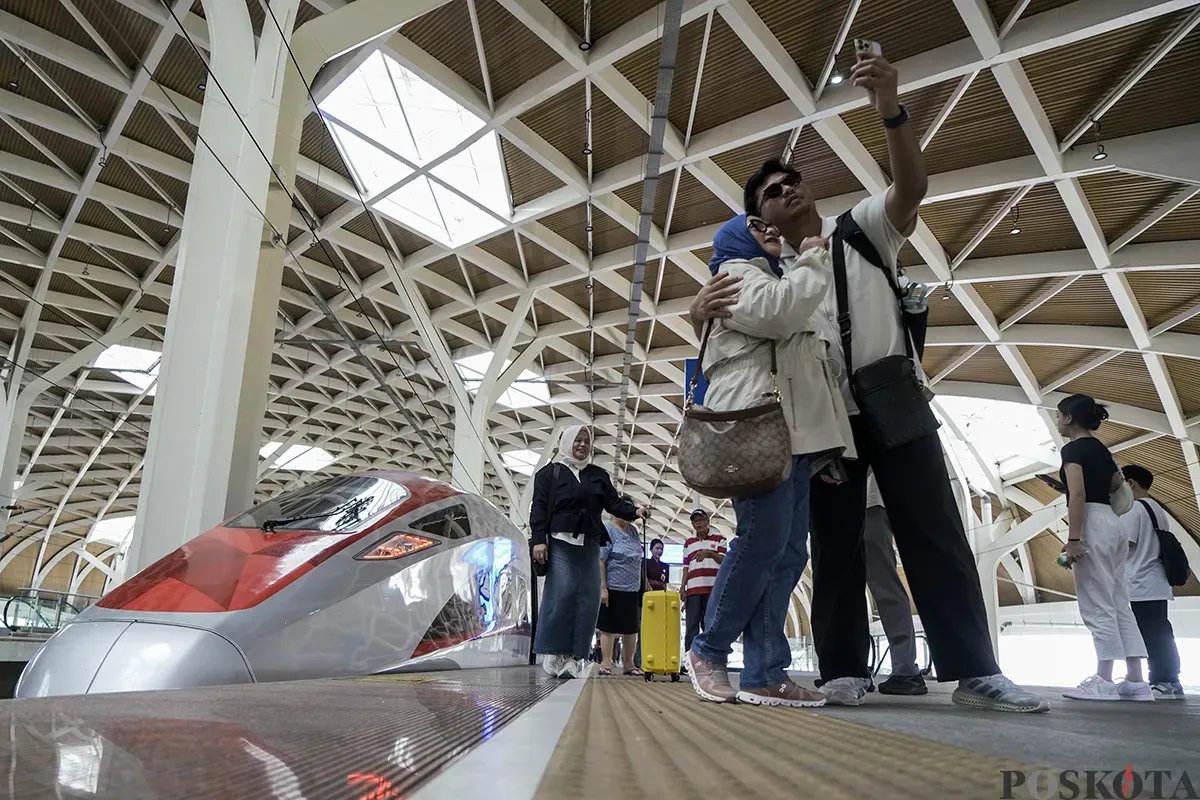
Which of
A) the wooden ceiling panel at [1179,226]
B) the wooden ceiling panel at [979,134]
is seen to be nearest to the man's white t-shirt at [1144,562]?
the wooden ceiling panel at [979,134]

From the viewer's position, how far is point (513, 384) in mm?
26703

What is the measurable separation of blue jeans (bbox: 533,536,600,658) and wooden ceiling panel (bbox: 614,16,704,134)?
898 cm

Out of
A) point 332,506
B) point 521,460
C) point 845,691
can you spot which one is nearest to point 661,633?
A: point 332,506

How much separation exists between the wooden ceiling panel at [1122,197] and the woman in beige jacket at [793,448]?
41.7 feet

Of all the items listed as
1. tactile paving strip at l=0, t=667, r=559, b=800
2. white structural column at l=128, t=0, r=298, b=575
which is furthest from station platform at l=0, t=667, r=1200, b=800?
white structural column at l=128, t=0, r=298, b=575

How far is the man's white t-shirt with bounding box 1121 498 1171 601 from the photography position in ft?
16.3

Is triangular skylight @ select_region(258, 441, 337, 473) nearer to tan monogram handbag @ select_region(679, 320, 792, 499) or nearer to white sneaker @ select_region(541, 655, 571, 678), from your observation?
white sneaker @ select_region(541, 655, 571, 678)

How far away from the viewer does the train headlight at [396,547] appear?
452 cm

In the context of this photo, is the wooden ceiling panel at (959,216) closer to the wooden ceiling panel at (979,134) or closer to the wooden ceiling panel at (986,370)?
the wooden ceiling panel at (979,134)

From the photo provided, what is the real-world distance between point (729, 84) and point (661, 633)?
32.9 feet

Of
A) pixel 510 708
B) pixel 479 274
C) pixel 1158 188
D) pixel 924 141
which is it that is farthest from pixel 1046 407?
pixel 510 708

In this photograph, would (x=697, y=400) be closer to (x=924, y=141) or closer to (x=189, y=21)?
(x=924, y=141)

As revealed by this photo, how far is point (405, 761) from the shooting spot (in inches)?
35.6

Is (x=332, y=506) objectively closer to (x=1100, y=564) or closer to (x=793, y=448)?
(x=793, y=448)
